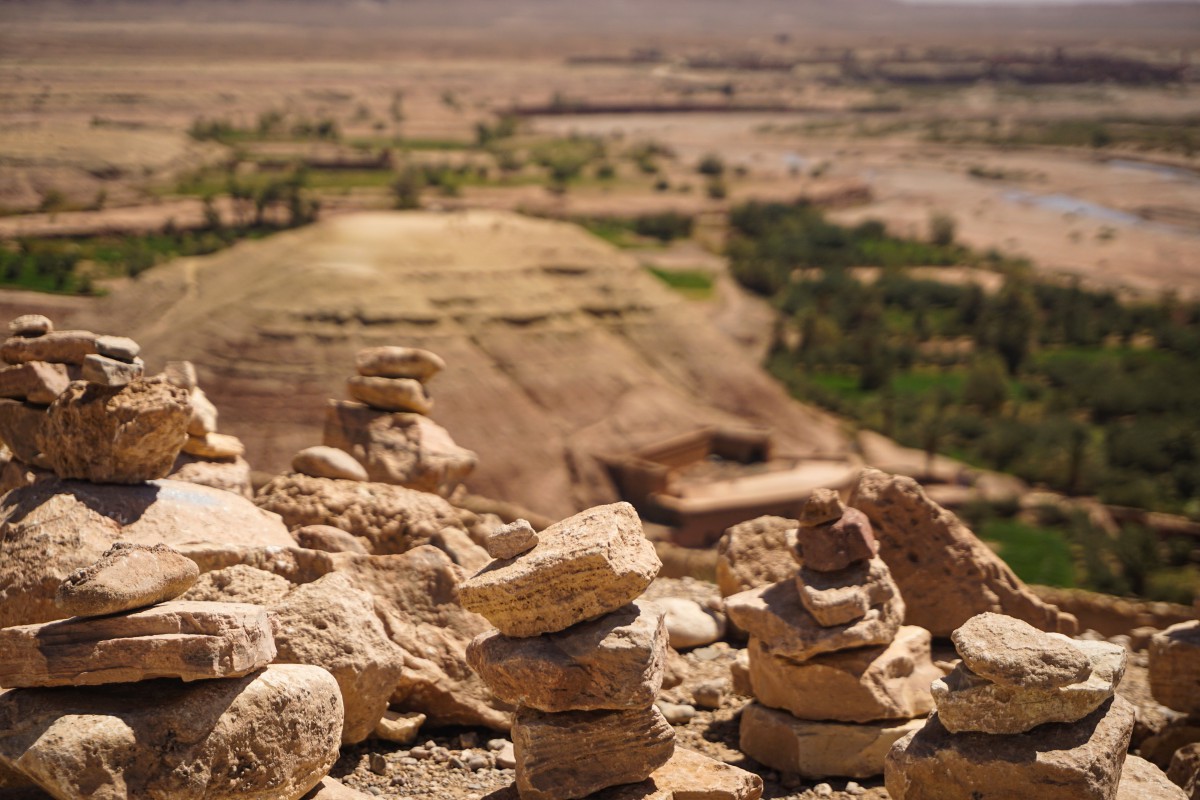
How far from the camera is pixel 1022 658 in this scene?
6.61 meters

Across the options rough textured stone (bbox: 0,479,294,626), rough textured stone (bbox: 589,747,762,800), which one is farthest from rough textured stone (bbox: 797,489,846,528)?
rough textured stone (bbox: 0,479,294,626)

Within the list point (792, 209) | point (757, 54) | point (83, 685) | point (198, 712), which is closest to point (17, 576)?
point (83, 685)

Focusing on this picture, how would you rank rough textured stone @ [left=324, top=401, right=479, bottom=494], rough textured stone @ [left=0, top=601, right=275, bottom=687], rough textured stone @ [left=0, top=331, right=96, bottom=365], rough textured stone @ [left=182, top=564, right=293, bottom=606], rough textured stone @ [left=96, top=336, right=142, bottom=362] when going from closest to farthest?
rough textured stone @ [left=0, top=601, right=275, bottom=687] → rough textured stone @ [left=182, top=564, right=293, bottom=606] → rough textured stone @ [left=96, top=336, right=142, bottom=362] → rough textured stone @ [left=0, top=331, right=96, bottom=365] → rough textured stone @ [left=324, top=401, right=479, bottom=494]

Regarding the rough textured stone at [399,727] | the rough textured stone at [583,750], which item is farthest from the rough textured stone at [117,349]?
the rough textured stone at [583,750]

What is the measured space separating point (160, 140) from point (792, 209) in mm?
45733

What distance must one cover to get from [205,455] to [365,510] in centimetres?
170

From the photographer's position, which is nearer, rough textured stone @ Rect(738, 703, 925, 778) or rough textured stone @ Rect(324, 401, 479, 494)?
rough textured stone @ Rect(738, 703, 925, 778)

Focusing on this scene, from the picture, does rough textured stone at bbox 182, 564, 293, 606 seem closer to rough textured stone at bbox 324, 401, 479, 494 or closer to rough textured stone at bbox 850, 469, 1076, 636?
rough textured stone at bbox 324, 401, 479, 494

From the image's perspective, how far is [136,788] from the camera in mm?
5969

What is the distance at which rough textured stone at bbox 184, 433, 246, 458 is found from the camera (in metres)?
10.6

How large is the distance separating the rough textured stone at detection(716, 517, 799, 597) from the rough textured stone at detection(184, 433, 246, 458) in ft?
14.1

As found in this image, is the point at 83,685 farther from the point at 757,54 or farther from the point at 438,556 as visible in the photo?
the point at 757,54

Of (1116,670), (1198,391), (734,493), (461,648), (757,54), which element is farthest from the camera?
(757,54)

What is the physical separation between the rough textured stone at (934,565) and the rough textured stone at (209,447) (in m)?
5.33
